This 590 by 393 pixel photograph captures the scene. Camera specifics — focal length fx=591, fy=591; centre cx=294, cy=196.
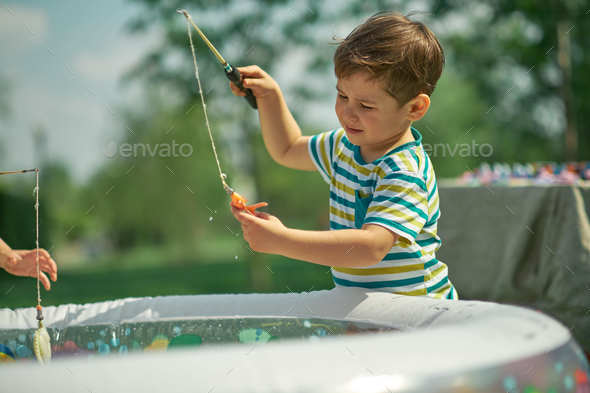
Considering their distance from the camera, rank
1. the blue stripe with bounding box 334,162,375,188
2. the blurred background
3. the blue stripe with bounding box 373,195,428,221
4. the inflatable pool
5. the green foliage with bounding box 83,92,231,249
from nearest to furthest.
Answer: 1. the inflatable pool
2. the blue stripe with bounding box 373,195,428,221
3. the blue stripe with bounding box 334,162,375,188
4. the blurred background
5. the green foliage with bounding box 83,92,231,249

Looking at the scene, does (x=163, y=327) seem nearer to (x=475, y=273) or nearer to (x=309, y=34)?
(x=475, y=273)

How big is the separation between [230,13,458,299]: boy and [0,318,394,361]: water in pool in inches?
4.5

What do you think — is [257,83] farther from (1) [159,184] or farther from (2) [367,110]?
(1) [159,184]

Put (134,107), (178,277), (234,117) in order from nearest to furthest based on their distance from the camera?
(234,117)
(134,107)
(178,277)

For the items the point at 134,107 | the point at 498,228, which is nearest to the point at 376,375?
the point at 498,228

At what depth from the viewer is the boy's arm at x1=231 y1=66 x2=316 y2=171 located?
1272 mm

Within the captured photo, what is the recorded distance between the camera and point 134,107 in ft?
21.8

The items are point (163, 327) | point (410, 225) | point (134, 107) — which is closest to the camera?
point (410, 225)

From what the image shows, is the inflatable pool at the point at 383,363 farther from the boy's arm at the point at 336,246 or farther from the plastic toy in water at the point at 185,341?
the plastic toy in water at the point at 185,341

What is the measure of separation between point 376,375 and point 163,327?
0.64 m

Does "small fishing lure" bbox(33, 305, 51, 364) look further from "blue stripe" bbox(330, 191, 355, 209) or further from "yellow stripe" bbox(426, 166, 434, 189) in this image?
"yellow stripe" bbox(426, 166, 434, 189)

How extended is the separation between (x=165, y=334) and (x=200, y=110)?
5049mm

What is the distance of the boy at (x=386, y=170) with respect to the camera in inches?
36.0

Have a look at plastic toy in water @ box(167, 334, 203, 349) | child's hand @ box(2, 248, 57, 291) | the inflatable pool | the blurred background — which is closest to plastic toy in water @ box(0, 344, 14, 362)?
child's hand @ box(2, 248, 57, 291)
